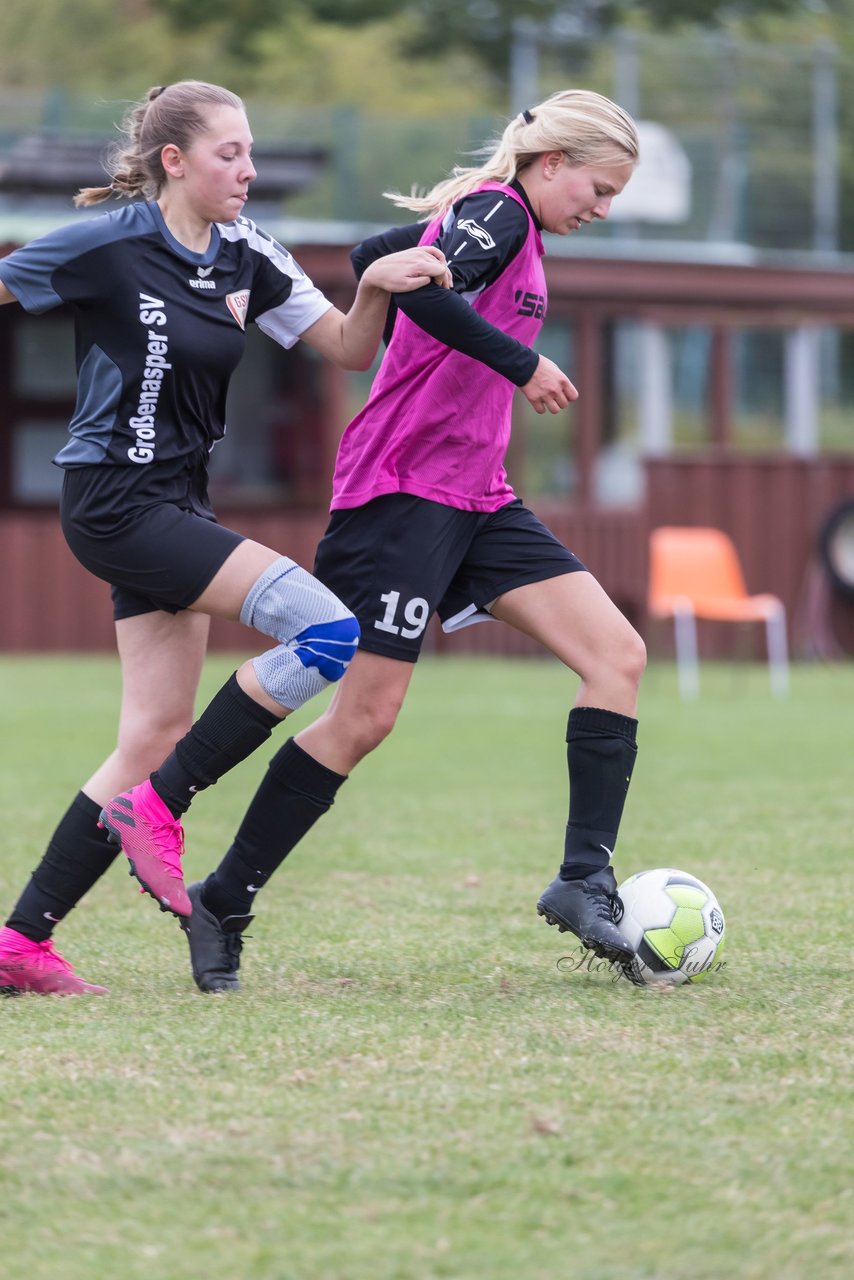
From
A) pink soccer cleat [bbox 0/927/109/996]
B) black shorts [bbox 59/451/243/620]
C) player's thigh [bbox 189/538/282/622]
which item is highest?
black shorts [bbox 59/451/243/620]

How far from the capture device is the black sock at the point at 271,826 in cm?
429

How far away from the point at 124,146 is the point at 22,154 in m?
14.5

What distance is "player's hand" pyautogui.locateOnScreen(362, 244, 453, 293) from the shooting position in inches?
161

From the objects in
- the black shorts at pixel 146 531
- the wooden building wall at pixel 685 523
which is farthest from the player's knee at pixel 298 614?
the wooden building wall at pixel 685 523

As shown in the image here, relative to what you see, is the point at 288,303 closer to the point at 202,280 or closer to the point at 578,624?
the point at 202,280

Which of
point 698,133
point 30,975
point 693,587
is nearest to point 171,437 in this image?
point 30,975

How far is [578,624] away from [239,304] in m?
1.05

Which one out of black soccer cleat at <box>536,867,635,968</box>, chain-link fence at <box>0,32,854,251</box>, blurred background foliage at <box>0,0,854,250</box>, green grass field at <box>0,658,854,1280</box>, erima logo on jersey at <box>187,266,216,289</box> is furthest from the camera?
blurred background foliage at <box>0,0,854,250</box>

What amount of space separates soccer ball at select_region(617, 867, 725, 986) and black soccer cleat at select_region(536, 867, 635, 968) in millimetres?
36

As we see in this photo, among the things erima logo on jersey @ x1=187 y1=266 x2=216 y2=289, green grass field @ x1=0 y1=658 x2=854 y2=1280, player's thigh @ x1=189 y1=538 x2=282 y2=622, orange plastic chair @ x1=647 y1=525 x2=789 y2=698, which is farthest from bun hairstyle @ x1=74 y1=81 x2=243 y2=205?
orange plastic chair @ x1=647 y1=525 x2=789 y2=698

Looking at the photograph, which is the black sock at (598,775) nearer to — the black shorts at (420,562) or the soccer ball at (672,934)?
the soccer ball at (672,934)

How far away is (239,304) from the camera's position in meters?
4.25

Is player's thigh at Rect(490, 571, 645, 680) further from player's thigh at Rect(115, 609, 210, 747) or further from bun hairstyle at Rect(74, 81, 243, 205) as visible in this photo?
bun hairstyle at Rect(74, 81, 243, 205)

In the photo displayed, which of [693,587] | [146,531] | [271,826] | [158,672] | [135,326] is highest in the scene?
[135,326]
